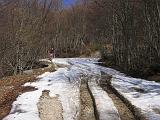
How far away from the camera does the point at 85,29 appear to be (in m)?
101

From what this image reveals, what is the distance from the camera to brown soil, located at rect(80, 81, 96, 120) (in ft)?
46.9

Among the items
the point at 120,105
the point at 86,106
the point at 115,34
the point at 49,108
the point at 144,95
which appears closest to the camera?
the point at 49,108

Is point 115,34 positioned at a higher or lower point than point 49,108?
higher

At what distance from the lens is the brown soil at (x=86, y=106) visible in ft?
46.9

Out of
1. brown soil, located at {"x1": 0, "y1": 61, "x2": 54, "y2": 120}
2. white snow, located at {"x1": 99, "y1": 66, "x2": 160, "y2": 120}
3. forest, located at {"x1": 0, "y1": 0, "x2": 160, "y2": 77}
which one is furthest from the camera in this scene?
forest, located at {"x1": 0, "y1": 0, "x2": 160, "y2": 77}

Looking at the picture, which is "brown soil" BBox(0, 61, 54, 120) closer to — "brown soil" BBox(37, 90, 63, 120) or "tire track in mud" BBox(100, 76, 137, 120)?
"brown soil" BBox(37, 90, 63, 120)

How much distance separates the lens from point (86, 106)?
1625 centimetres

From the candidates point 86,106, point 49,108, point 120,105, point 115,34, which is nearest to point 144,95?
point 120,105

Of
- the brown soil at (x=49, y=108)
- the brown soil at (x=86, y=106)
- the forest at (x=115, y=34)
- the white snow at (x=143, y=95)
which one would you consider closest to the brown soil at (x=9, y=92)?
the brown soil at (x=49, y=108)

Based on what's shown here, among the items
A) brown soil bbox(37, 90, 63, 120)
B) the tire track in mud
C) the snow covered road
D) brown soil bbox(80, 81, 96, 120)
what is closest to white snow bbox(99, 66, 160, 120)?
the snow covered road

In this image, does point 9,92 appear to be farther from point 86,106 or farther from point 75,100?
point 86,106

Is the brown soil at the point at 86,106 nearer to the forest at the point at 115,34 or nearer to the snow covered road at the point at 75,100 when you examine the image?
the snow covered road at the point at 75,100

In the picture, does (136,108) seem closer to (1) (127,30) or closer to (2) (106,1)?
(1) (127,30)

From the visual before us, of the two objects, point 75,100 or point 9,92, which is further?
point 9,92
